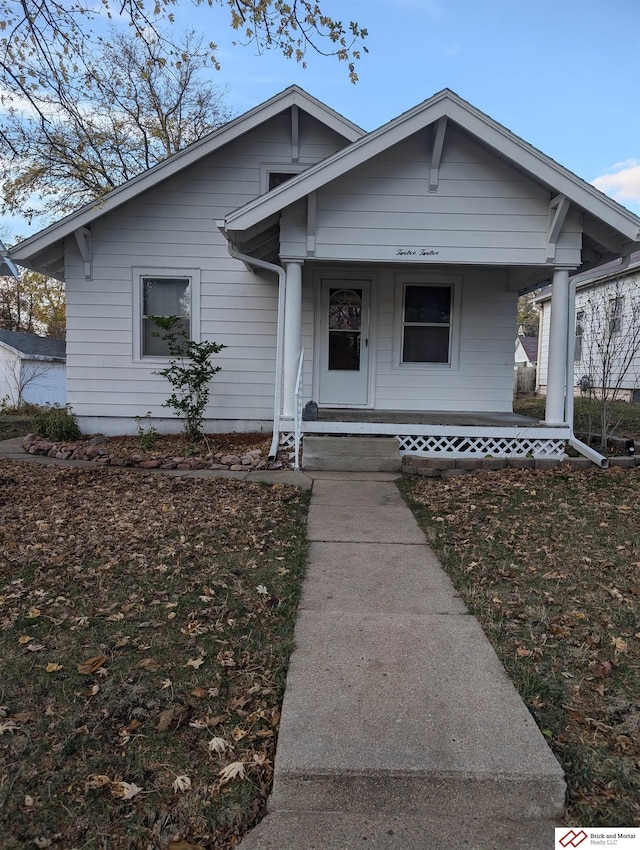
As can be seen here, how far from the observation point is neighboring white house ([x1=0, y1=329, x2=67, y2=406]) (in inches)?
734

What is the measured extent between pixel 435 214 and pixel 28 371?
16.4 metres

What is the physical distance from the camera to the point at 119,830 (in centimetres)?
179

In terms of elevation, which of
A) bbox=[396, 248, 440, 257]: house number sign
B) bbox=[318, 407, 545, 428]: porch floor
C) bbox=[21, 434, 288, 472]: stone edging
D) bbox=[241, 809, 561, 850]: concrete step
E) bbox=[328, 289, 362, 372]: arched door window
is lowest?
bbox=[241, 809, 561, 850]: concrete step

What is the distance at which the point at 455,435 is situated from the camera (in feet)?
24.0

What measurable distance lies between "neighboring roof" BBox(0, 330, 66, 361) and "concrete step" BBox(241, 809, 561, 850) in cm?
1971

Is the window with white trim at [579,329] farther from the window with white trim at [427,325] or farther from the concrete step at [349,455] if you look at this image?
the concrete step at [349,455]

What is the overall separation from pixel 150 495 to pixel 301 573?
2.57 m

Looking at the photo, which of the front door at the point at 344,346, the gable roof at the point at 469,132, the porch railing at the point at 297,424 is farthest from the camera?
the front door at the point at 344,346

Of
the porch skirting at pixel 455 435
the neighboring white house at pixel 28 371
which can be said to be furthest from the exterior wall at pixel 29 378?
the porch skirting at pixel 455 435

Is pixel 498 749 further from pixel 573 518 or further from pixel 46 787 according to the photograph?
pixel 573 518

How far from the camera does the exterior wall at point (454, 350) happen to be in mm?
9117

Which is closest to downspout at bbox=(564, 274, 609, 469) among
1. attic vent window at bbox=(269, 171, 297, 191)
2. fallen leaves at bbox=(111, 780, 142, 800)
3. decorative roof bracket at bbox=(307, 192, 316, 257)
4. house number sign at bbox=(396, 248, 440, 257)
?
house number sign at bbox=(396, 248, 440, 257)

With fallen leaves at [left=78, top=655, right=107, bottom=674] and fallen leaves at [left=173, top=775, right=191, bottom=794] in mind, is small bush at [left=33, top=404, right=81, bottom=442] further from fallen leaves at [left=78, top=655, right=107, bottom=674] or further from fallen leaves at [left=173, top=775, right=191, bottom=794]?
fallen leaves at [left=173, top=775, right=191, bottom=794]

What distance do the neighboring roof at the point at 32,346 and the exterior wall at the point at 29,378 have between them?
213mm
